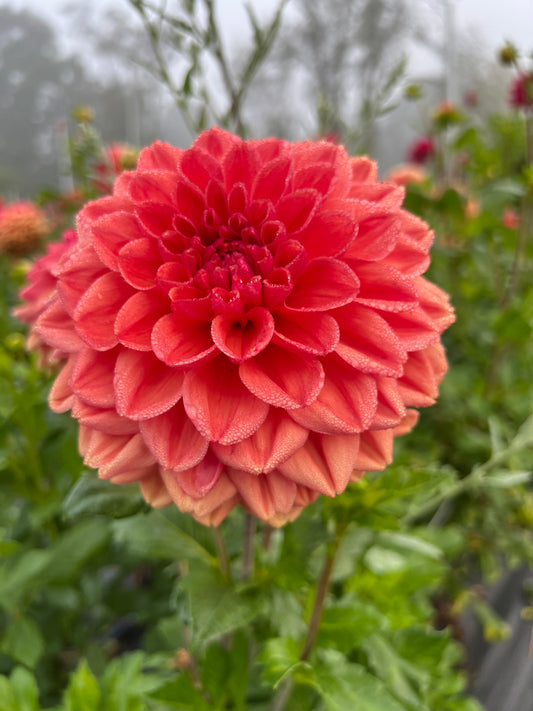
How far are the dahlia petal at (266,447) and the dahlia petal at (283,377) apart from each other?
24 mm

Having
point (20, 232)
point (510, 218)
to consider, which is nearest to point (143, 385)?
point (20, 232)

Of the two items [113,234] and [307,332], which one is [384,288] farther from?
[113,234]

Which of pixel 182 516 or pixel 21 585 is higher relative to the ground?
pixel 182 516

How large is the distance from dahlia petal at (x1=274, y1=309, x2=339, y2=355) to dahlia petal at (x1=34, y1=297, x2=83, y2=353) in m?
0.16

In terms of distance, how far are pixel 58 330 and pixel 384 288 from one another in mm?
254

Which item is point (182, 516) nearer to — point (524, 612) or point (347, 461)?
point (347, 461)

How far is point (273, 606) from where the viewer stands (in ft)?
2.04

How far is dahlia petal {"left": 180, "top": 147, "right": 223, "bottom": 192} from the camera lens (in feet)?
1.41

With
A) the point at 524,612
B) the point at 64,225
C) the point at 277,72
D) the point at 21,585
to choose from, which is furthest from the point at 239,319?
the point at 277,72

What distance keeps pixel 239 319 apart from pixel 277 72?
10.6 feet

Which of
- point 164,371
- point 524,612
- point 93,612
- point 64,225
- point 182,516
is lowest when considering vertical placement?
point 524,612

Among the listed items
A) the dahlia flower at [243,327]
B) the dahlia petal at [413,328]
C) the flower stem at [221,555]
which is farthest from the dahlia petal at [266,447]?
the flower stem at [221,555]

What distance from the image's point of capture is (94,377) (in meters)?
0.40

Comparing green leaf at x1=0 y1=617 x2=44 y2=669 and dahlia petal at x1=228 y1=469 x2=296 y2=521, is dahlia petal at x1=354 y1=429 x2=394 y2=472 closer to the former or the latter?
dahlia petal at x1=228 y1=469 x2=296 y2=521
